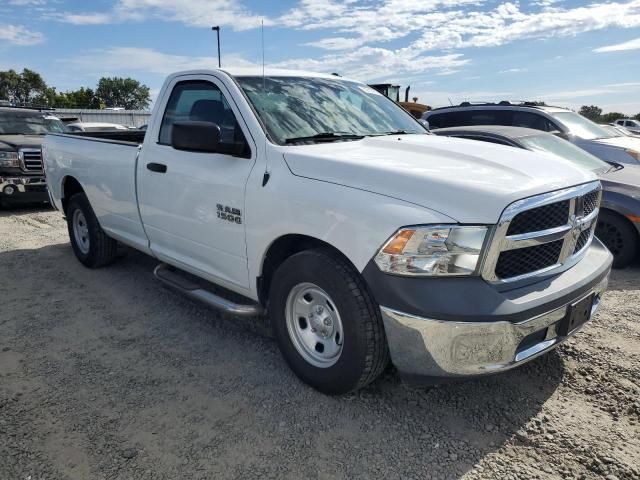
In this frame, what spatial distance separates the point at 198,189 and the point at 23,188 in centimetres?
642

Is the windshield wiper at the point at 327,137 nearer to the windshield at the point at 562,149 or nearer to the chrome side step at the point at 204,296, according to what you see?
the chrome side step at the point at 204,296

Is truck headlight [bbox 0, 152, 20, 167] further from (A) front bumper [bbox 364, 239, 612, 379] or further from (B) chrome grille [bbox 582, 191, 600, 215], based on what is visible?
(B) chrome grille [bbox 582, 191, 600, 215]

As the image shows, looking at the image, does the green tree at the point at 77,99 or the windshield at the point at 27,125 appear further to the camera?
the green tree at the point at 77,99

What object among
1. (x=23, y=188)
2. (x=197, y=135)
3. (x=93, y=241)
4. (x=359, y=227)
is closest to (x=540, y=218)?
(x=359, y=227)

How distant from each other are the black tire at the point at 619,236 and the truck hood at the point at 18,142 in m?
8.34

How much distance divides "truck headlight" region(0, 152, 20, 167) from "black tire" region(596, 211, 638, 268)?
344 inches

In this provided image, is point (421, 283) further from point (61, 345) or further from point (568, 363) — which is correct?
point (61, 345)

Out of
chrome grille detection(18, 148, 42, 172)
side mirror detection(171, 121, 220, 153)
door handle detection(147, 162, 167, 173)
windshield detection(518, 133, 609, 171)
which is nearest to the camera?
side mirror detection(171, 121, 220, 153)

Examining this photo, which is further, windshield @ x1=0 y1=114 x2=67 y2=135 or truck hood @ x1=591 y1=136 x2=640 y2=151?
windshield @ x1=0 y1=114 x2=67 y2=135

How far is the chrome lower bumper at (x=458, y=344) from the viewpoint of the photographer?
91.1 inches

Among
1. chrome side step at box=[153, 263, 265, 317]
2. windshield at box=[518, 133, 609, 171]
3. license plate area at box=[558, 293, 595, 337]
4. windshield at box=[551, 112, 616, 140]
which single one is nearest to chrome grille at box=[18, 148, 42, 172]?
chrome side step at box=[153, 263, 265, 317]

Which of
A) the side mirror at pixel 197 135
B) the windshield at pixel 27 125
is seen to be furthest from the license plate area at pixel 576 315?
the windshield at pixel 27 125

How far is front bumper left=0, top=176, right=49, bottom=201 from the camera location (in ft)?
27.0

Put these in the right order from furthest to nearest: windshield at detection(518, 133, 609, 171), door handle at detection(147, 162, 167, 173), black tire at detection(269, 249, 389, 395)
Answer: windshield at detection(518, 133, 609, 171) < door handle at detection(147, 162, 167, 173) < black tire at detection(269, 249, 389, 395)
